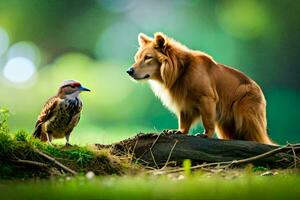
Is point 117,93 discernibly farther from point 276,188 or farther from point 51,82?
point 276,188

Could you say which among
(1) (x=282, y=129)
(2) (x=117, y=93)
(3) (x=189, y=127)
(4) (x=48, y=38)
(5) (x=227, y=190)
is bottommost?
(5) (x=227, y=190)

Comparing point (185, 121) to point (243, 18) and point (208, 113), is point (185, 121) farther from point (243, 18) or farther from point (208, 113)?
point (243, 18)

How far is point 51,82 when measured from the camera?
56.8ft

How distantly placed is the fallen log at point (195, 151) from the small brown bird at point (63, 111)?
0.51 m

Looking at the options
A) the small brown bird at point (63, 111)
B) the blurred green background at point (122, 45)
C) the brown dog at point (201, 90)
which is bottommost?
the small brown bird at point (63, 111)

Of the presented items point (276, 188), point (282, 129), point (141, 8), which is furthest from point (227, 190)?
point (141, 8)

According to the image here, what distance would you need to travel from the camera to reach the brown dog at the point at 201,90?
6797 millimetres

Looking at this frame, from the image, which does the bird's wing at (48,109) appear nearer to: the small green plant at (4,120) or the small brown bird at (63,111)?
the small brown bird at (63,111)

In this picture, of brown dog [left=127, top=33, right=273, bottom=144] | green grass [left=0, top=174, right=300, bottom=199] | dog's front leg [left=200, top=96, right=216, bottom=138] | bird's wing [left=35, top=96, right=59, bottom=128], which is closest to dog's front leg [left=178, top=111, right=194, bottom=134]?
brown dog [left=127, top=33, right=273, bottom=144]

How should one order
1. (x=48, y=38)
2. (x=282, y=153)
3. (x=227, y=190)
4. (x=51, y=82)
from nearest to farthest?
(x=227, y=190) → (x=282, y=153) → (x=51, y=82) → (x=48, y=38)

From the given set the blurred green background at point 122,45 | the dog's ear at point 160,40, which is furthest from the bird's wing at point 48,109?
the blurred green background at point 122,45

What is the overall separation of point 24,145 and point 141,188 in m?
2.08

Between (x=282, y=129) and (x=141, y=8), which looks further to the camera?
(x=141, y=8)

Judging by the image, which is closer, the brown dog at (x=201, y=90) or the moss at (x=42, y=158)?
the moss at (x=42, y=158)
